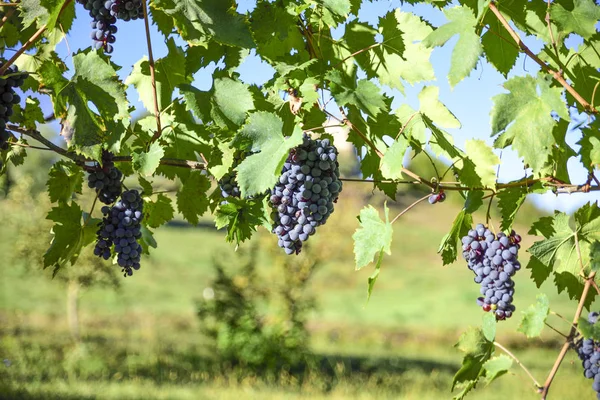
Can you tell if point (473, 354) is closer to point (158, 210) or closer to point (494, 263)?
point (494, 263)

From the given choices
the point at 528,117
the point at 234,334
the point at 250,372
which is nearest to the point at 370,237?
the point at 528,117

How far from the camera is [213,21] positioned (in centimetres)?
166

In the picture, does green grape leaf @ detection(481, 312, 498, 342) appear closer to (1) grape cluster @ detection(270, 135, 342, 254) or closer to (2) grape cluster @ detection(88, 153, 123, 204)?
(1) grape cluster @ detection(270, 135, 342, 254)

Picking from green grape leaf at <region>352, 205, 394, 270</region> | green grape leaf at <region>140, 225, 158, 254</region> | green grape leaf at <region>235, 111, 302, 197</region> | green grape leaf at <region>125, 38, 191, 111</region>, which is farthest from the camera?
green grape leaf at <region>140, 225, 158, 254</region>

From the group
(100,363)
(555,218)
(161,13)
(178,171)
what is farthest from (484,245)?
(100,363)

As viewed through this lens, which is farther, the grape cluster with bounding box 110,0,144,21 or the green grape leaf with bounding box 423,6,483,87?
the grape cluster with bounding box 110,0,144,21

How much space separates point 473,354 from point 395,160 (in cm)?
66

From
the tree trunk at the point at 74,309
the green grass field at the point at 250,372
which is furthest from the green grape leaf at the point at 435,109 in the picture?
the tree trunk at the point at 74,309

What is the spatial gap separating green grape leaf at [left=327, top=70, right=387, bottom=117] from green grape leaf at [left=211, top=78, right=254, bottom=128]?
0.68 feet

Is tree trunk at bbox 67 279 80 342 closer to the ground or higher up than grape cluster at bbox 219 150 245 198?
closer to the ground

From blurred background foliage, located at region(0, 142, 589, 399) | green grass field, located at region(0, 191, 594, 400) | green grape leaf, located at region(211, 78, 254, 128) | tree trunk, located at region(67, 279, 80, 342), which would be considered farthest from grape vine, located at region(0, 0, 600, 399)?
tree trunk, located at region(67, 279, 80, 342)

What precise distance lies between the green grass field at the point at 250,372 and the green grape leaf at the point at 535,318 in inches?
82.7

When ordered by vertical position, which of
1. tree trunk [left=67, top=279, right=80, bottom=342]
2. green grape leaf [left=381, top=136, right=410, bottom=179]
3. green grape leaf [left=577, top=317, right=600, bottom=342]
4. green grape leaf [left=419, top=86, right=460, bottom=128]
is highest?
green grape leaf [left=419, top=86, right=460, bottom=128]

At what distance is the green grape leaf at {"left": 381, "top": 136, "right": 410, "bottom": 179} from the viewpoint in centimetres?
154
